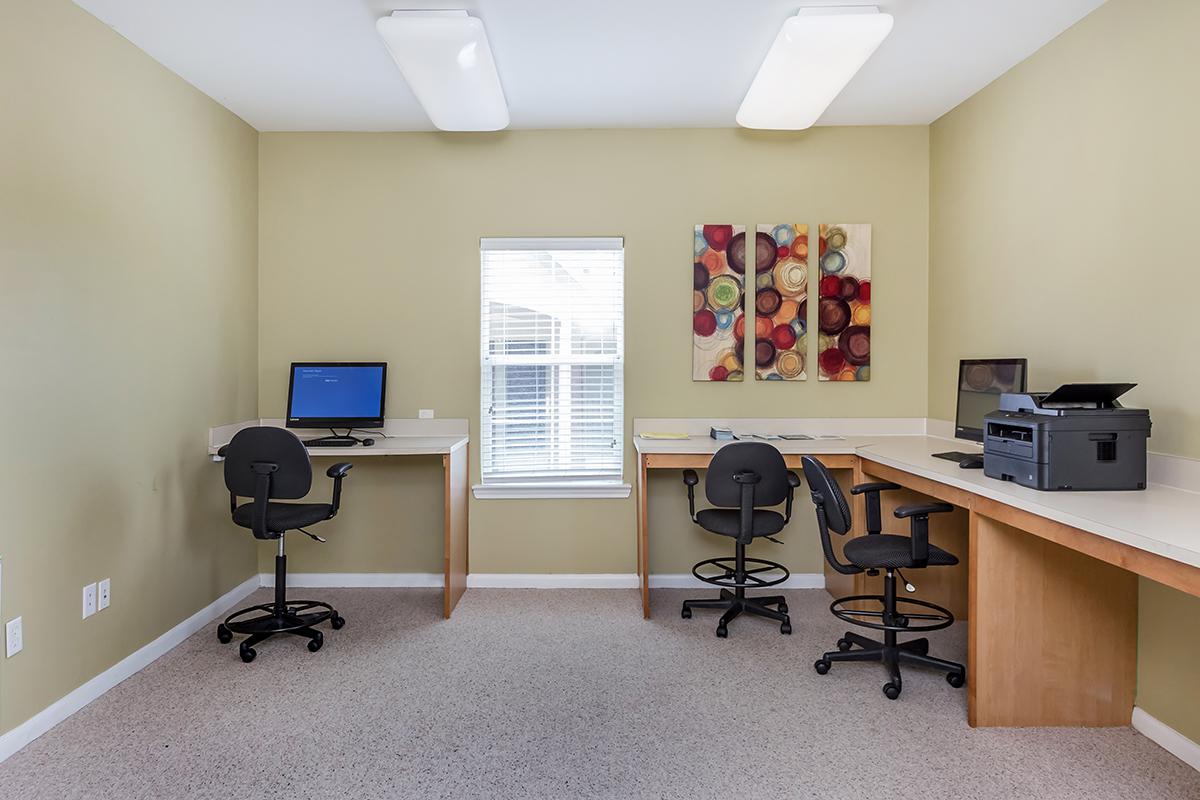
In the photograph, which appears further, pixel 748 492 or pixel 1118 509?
pixel 748 492

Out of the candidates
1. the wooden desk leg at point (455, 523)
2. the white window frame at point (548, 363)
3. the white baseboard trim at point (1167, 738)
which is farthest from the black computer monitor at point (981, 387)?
the wooden desk leg at point (455, 523)

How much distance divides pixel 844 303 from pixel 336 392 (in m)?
3.15

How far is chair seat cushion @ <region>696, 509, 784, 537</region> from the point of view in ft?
10.7

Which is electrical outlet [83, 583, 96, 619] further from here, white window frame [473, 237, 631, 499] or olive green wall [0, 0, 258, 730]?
white window frame [473, 237, 631, 499]

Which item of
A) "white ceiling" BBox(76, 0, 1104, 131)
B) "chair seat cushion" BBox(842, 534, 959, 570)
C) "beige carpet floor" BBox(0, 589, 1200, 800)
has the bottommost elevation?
"beige carpet floor" BBox(0, 589, 1200, 800)

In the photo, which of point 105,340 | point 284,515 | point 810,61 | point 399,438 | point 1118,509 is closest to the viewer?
point 1118,509

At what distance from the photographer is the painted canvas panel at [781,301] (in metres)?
3.97

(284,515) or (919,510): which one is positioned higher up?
(919,510)

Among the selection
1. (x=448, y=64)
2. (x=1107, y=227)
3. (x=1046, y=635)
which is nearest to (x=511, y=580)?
(x=1046, y=635)

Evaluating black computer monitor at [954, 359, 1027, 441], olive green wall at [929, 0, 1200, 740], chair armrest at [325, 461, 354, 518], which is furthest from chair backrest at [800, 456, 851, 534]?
chair armrest at [325, 461, 354, 518]

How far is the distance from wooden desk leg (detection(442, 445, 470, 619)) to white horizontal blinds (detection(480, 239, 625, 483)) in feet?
0.68

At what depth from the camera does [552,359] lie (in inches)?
159

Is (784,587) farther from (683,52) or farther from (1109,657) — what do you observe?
(683,52)

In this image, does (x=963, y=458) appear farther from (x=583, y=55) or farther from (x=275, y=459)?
(x=275, y=459)
